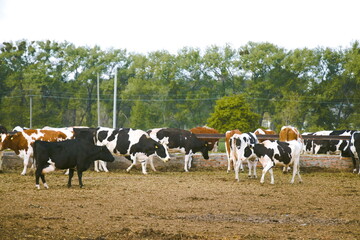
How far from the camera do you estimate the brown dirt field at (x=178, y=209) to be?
8883mm

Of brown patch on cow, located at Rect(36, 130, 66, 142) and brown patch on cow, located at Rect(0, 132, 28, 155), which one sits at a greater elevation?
brown patch on cow, located at Rect(36, 130, 66, 142)

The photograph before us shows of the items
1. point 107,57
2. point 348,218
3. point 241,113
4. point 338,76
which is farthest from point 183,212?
point 107,57

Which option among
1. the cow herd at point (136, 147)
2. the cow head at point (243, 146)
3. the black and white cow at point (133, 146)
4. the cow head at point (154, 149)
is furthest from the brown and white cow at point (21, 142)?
the cow head at point (243, 146)

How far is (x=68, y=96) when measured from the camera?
80.0 meters

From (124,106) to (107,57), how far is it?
7.63m

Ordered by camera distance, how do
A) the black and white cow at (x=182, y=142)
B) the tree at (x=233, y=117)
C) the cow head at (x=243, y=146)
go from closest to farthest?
1. the cow head at (x=243, y=146)
2. the black and white cow at (x=182, y=142)
3. the tree at (x=233, y=117)

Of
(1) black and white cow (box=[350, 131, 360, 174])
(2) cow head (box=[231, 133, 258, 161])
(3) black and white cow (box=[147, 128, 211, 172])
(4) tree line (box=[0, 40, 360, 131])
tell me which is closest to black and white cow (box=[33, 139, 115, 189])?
(2) cow head (box=[231, 133, 258, 161])

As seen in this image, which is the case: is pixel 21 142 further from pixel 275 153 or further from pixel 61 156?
pixel 275 153

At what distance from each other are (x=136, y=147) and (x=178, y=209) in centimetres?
1051

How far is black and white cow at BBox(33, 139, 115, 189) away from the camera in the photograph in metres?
15.4

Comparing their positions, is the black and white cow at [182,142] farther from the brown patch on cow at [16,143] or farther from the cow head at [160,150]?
the brown patch on cow at [16,143]

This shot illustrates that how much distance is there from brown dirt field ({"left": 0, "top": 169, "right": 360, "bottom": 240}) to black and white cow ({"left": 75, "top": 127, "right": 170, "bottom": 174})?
313 cm

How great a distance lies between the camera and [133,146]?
72.1 feet

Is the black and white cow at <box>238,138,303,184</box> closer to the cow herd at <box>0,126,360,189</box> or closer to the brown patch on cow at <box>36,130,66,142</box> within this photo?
the cow herd at <box>0,126,360,189</box>
